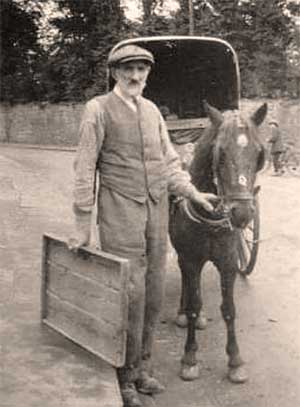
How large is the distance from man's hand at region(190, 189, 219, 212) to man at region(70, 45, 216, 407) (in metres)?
0.20

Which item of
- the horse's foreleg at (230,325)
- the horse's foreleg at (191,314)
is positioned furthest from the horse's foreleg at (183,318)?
the horse's foreleg at (230,325)

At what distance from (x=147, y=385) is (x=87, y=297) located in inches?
26.3

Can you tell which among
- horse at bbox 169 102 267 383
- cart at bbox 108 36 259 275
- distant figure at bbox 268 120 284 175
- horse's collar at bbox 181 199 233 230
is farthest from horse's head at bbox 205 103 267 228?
distant figure at bbox 268 120 284 175

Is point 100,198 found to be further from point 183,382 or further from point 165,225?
point 183,382

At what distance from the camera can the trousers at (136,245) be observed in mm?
4234

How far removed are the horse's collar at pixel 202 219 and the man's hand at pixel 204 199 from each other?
140 mm

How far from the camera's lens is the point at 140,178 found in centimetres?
425

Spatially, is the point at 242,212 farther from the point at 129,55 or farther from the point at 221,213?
the point at 129,55

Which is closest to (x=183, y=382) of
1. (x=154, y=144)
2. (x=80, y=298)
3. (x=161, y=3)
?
(x=80, y=298)

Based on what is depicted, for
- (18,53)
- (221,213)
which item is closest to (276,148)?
(221,213)

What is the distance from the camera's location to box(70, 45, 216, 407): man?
4.18 meters

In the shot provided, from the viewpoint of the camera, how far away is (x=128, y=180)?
423cm

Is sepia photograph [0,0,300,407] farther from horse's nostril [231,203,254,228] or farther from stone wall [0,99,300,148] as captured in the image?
stone wall [0,99,300,148]

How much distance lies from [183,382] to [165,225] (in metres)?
1.11
